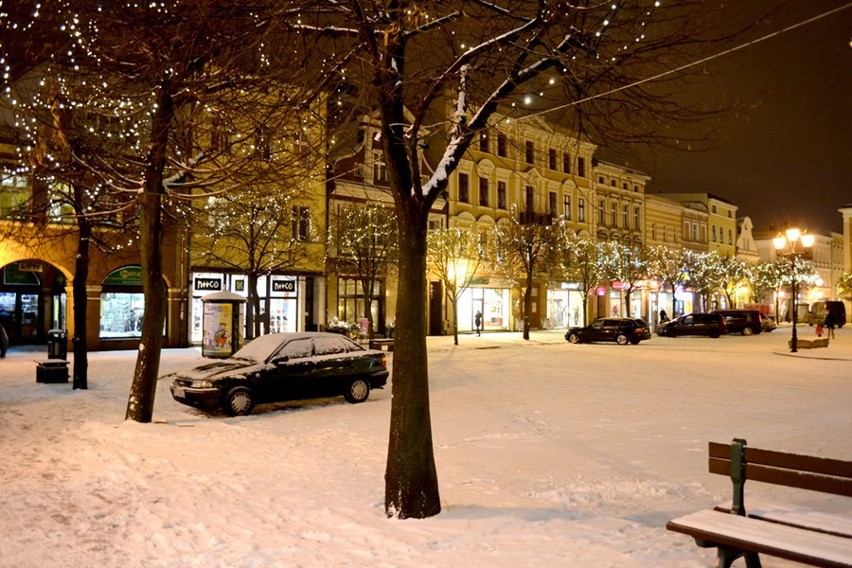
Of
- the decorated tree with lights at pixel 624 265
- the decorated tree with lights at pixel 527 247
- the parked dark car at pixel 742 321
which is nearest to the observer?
the decorated tree with lights at pixel 527 247

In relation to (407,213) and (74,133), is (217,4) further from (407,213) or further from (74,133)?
(74,133)

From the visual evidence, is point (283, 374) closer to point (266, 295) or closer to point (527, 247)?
point (266, 295)

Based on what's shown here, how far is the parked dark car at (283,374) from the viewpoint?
1316 cm

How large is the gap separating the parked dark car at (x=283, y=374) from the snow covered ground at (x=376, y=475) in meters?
0.42

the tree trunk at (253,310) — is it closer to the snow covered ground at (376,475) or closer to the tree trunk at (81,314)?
the snow covered ground at (376,475)

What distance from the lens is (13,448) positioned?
392 inches

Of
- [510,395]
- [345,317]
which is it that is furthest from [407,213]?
[345,317]

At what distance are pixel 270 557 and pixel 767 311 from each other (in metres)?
70.9

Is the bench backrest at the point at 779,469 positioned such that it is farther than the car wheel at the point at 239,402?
No

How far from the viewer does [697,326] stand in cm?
4431

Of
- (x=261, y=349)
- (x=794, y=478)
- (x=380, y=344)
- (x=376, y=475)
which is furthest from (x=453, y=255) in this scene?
(x=794, y=478)

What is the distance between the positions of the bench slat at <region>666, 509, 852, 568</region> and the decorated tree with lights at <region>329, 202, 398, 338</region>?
28417 millimetres

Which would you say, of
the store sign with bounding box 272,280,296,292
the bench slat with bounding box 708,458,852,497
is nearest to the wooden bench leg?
the bench slat with bounding box 708,458,852,497

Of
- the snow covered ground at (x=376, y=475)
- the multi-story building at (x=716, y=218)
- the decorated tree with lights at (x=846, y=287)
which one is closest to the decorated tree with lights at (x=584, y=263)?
the multi-story building at (x=716, y=218)
